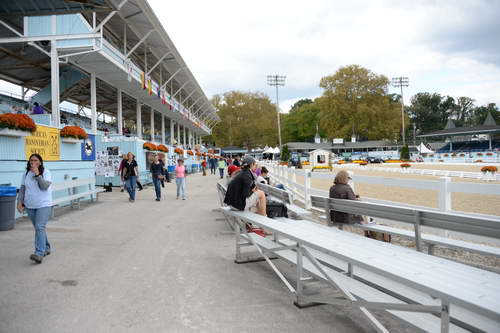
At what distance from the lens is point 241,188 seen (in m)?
5.89

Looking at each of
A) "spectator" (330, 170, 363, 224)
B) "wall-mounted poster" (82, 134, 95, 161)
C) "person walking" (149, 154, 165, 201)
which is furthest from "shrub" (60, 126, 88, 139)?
"spectator" (330, 170, 363, 224)

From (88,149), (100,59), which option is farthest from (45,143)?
(100,59)

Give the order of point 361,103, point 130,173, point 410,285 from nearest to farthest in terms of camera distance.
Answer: point 410,285
point 130,173
point 361,103

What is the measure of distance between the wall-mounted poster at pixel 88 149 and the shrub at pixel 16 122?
377 cm

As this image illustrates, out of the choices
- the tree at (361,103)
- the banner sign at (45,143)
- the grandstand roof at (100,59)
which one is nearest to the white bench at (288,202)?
the banner sign at (45,143)

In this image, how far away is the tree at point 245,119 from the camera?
81062 millimetres

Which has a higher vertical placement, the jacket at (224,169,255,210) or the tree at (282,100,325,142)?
the tree at (282,100,325,142)

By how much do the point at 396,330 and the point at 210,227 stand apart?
5.72 metres

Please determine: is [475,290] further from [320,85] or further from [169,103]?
[320,85]

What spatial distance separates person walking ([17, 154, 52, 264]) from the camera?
549cm

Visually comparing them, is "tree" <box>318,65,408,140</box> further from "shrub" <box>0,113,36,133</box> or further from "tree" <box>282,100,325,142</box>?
"shrub" <box>0,113,36,133</box>

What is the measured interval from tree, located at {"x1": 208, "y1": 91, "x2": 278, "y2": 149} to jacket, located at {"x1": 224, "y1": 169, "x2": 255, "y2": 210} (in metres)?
74.6

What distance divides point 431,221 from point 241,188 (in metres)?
2.81

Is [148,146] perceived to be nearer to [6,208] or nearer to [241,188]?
[6,208]
